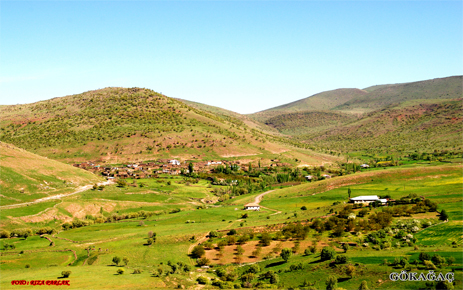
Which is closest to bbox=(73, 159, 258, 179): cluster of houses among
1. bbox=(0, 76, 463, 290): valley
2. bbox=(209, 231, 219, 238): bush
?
bbox=(0, 76, 463, 290): valley

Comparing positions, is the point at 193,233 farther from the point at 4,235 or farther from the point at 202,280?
the point at 4,235

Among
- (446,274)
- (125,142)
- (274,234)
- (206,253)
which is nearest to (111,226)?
(206,253)

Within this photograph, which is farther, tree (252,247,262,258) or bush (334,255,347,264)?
tree (252,247,262,258)

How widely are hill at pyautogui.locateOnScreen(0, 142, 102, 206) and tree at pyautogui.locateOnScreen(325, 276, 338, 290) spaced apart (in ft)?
289

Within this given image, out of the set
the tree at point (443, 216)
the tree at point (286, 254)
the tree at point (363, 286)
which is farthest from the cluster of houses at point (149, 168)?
the tree at point (363, 286)

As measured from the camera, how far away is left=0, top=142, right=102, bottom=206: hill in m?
104

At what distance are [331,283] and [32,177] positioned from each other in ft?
333

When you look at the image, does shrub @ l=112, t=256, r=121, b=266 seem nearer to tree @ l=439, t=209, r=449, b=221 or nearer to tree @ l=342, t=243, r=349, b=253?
tree @ l=342, t=243, r=349, b=253

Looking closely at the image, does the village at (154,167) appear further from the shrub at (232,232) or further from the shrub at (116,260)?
the shrub at (116,260)

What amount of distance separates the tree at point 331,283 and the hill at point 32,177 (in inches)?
3468

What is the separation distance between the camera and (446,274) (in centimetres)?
4178

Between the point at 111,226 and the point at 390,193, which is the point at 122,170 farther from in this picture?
the point at 390,193

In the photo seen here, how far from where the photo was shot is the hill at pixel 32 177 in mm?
103625

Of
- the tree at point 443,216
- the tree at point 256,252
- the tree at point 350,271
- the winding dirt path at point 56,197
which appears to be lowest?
the tree at point 256,252
